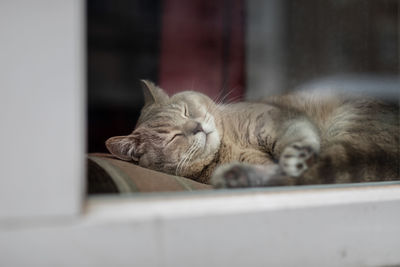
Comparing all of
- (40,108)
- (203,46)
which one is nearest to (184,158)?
(40,108)

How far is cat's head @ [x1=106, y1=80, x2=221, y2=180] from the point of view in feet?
3.56

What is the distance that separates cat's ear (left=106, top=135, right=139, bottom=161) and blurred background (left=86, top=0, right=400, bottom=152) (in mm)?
72

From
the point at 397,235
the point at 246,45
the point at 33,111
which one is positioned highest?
the point at 246,45

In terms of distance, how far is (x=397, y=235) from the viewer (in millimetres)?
752

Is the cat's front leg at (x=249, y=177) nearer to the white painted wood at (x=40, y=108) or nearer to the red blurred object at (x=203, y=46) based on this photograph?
the white painted wood at (x=40, y=108)

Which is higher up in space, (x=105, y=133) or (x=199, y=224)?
(x=105, y=133)

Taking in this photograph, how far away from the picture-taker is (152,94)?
134 centimetres

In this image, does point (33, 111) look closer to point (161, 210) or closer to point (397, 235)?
point (161, 210)

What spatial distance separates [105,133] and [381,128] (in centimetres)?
95

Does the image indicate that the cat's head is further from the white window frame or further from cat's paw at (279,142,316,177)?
the white window frame

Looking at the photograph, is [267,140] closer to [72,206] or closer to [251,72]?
[72,206]

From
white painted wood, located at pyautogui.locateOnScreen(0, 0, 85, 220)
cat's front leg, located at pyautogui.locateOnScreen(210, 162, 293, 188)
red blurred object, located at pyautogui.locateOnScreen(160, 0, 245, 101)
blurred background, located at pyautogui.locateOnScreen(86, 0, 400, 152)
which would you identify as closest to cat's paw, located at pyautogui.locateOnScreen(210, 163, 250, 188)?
cat's front leg, located at pyautogui.locateOnScreen(210, 162, 293, 188)

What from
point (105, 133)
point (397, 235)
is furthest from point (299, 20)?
point (397, 235)

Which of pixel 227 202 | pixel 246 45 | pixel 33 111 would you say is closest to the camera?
pixel 33 111
